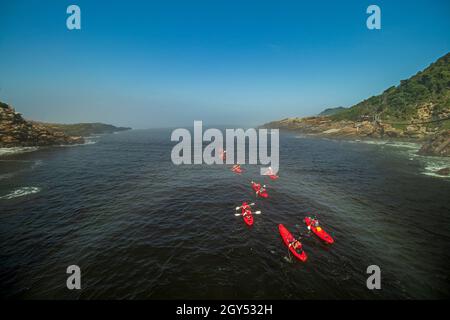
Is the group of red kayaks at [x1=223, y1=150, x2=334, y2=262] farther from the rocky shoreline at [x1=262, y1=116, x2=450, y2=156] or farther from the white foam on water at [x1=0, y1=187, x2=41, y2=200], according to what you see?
the rocky shoreline at [x1=262, y1=116, x2=450, y2=156]

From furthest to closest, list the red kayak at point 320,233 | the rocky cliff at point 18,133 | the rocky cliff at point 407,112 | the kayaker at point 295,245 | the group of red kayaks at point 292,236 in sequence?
1. the rocky cliff at point 407,112
2. the rocky cliff at point 18,133
3. the red kayak at point 320,233
4. the kayaker at point 295,245
5. the group of red kayaks at point 292,236

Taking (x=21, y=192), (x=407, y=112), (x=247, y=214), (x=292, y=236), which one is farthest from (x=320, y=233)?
(x=407, y=112)

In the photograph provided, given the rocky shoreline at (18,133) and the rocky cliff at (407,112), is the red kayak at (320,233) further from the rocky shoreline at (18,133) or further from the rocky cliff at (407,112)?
the rocky shoreline at (18,133)

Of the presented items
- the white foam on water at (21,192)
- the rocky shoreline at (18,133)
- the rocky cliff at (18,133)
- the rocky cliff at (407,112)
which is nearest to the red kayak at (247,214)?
the white foam on water at (21,192)

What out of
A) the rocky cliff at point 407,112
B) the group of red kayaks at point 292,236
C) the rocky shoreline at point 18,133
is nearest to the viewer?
the group of red kayaks at point 292,236

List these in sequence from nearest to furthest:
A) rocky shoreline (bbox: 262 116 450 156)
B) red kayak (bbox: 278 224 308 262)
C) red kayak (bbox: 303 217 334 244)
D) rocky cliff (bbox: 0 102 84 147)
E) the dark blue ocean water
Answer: the dark blue ocean water → red kayak (bbox: 278 224 308 262) → red kayak (bbox: 303 217 334 244) → rocky shoreline (bbox: 262 116 450 156) → rocky cliff (bbox: 0 102 84 147)

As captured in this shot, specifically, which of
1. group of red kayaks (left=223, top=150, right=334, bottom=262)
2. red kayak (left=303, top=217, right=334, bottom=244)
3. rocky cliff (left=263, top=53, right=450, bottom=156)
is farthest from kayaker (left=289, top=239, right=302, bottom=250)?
rocky cliff (left=263, top=53, right=450, bottom=156)
